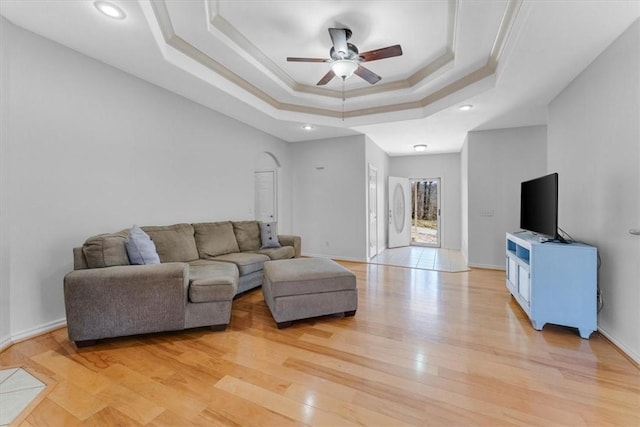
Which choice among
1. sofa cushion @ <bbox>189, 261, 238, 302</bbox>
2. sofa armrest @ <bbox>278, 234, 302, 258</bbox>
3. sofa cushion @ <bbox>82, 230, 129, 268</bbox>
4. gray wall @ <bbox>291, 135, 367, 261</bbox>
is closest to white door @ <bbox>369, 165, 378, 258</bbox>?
gray wall @ <bbox>291, 135, 367, 261</bbox>

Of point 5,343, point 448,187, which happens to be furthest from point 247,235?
point 448,187

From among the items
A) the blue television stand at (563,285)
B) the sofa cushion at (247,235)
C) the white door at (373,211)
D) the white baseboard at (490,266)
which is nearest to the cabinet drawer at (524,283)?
the blue television stand at (563,285)

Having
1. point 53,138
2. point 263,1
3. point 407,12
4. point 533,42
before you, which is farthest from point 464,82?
point 53,138

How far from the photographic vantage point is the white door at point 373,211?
587 centimetres

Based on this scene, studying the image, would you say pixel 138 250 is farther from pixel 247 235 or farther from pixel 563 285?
pixel 563 285

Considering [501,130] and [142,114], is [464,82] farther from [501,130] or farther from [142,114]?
[142,114]

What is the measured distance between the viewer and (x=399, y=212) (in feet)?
25.2

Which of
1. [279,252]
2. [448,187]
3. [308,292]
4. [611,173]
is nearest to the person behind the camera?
[611,173]

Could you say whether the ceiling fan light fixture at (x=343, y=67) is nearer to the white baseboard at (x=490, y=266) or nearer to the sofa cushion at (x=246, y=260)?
the sofa cushion at (x=246, y=260)

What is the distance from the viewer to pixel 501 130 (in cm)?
484

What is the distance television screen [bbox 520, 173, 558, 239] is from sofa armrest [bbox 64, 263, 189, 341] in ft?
11.1

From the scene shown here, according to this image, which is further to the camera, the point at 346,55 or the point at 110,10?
the point at 346,55

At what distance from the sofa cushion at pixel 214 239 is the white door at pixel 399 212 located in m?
4.59

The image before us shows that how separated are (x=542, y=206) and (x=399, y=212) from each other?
4.89 metres
